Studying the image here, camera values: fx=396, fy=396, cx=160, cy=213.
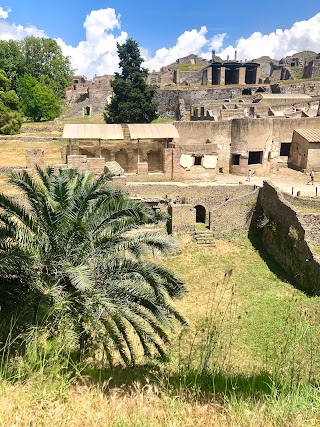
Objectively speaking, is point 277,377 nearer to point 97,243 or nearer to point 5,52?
point 97,243

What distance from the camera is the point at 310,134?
2627 cm

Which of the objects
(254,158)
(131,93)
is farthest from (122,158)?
(131,93)

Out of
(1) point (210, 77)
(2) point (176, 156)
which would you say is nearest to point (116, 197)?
(2) point (176, 156)

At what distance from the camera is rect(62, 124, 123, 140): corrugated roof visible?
23.1 m

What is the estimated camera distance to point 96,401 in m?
4.43

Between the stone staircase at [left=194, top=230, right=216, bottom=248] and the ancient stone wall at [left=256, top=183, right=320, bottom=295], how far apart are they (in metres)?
2.36

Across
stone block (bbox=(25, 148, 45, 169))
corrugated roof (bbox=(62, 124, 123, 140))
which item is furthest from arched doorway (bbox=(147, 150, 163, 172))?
stone block (bbox=(25, 148, 45, 169))

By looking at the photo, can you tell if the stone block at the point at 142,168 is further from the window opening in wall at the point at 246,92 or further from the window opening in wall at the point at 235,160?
the window opening in wall at the point at 246,92

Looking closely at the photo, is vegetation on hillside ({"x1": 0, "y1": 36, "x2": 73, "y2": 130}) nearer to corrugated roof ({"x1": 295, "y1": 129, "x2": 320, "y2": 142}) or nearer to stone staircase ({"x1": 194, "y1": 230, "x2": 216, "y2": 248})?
corrugated roof ({"x1": 295, "y1": 129, "x2": 320, "y2": 142})

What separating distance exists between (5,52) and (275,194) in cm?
5179

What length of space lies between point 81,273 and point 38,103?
149 ft

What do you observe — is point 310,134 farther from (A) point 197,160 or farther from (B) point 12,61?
(B) point 12,61

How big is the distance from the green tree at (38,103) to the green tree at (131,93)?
11735 mm

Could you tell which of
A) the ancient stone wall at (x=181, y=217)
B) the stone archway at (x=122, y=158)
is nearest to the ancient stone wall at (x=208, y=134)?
the stone archway at (x=122, y=158)
